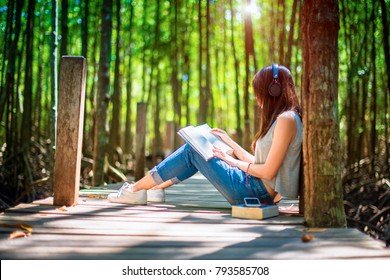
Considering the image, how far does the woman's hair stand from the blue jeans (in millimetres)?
303

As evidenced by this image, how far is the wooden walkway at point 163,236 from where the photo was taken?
2.02 meters

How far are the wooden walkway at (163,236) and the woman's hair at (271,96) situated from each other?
0.55 meters

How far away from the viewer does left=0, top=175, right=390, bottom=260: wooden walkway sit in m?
2.02

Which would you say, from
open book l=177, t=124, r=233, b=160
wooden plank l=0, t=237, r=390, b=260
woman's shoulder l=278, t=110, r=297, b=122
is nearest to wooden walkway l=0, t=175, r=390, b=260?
wooden plank l=0, t=237, r=390, b=260

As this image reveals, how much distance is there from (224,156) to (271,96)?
1.44 ft

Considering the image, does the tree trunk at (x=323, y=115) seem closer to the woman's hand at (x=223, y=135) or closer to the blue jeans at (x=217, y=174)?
the blue jeans at (x=217, y=174)

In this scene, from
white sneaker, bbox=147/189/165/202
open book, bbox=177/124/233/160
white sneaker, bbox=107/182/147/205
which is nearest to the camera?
open book, bbox=177/124/233/160

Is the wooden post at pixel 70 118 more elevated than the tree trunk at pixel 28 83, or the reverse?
the tree trunk at pixel 28 83

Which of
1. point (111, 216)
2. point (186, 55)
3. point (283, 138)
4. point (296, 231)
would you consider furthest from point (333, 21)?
point (186, 55)

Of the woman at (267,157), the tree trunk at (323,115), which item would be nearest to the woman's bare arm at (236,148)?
the woman at (267,157)

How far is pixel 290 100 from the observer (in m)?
2.89

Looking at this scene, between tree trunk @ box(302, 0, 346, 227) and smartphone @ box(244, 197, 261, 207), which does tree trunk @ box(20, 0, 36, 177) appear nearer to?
smartphone @ box(244, 197, 261, 207)

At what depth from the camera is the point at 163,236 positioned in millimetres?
2336

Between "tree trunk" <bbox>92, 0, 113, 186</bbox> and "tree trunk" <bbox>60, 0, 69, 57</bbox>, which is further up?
"tree trunk" <bbox>60, 0, 69, 57</bbox>
